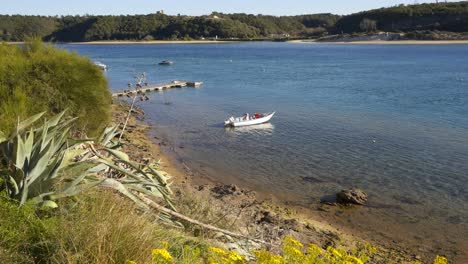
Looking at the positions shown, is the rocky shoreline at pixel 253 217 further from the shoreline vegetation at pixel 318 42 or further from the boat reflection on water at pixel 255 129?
the shoreline vegetation at pixel 318 42

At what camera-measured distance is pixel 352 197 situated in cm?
1509

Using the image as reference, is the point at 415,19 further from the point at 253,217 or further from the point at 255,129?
the point at 253,217

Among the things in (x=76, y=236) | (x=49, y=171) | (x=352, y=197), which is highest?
(x=49, y=171)

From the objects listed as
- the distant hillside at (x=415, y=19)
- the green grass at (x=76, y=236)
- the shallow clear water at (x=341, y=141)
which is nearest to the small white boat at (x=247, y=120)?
the shallow clear water at (x=341, y=141)

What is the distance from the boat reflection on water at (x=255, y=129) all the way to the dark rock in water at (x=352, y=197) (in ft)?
36.6

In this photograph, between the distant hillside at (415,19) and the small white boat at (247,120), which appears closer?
the small white boat at (247,120)

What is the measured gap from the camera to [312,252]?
442cm

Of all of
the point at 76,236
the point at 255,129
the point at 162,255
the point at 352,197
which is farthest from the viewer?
the point at 255,129

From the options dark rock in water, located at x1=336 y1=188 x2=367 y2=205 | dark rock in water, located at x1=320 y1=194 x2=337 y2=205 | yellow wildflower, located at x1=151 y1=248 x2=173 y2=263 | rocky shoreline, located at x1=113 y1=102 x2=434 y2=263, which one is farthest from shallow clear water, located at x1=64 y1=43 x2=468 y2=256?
yellow wildflower, located at x1=151 y1=248 x2=173 y2=263

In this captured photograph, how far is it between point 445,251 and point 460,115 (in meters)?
19.7

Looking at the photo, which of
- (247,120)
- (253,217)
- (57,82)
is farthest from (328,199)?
(247,120)

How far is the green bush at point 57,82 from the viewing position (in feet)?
47.0

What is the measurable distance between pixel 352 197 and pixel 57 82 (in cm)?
965

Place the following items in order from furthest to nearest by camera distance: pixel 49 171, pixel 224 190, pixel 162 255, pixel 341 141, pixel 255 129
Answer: pixel 255 129 → pixel 341 141 → pixel 224 190 → pixel 49 171 → pixel 162 255
